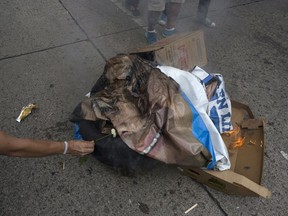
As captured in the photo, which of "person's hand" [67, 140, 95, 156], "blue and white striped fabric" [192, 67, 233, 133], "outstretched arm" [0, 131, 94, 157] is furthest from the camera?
"blue and white striped fabric" [192, 67, 233, 133]

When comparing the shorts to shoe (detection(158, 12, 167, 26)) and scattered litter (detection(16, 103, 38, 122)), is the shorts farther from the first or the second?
scattered litter (detection(16, 103, 38, 122))

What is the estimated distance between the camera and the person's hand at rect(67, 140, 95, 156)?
1.92 meters

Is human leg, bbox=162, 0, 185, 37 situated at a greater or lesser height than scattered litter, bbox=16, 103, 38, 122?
greater

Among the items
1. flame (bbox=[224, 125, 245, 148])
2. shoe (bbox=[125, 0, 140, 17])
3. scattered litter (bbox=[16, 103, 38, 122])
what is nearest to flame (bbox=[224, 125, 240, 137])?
flame (bbox=[224, 125, 245, 148])

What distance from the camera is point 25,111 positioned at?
2656 millimetres

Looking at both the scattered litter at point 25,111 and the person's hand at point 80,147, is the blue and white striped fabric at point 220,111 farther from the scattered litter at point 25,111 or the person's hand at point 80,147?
the scattered litter at point 25,111

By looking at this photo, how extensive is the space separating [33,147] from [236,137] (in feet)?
4.88

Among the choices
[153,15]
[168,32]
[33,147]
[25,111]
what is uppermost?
[33,147]

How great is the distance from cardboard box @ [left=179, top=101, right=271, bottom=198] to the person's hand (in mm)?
648

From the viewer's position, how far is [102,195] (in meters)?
2.15

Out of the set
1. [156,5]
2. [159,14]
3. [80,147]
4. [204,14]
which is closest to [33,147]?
[80,147]

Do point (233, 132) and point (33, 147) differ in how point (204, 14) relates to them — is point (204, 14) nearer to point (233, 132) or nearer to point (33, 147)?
point (233, 132)

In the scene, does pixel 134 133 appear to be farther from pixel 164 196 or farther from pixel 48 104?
pixel 48 104

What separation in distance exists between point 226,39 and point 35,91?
90.5 inches
